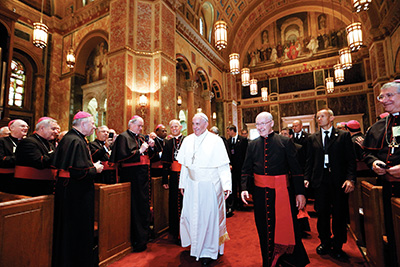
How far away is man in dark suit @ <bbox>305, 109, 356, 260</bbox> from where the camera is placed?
119 inches

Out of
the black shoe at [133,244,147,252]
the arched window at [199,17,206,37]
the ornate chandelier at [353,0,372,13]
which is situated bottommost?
the black shoe at [133,244,147,252]

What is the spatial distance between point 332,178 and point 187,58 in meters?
9.62

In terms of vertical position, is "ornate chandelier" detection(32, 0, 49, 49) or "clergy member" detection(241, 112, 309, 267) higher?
"ornate chandelier" detection(32, 0, 49, 49)

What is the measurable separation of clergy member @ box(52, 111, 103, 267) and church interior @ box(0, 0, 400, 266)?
24 centimetres

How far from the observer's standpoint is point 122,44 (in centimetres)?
827

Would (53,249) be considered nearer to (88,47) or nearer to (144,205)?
(144,205)

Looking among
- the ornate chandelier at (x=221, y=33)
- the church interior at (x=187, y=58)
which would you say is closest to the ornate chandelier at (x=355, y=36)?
the church interior at (x=187, y=58)

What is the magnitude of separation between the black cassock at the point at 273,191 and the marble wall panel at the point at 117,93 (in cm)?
638

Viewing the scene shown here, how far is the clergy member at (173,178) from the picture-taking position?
12.7 feet

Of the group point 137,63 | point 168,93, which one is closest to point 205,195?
point 168,93

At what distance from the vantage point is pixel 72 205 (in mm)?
2494

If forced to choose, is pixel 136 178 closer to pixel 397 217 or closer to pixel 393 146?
pixel 397 217

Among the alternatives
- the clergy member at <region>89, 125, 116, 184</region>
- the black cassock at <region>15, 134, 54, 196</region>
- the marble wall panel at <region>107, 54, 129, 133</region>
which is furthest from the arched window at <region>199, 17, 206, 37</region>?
the black cassock at <region>15, 134, 54, 196</region>

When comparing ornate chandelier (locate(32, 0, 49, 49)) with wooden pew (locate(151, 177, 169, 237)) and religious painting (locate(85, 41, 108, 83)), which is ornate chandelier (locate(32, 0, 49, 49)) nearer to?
religious painting (locate(85, 41, 108, 83))
